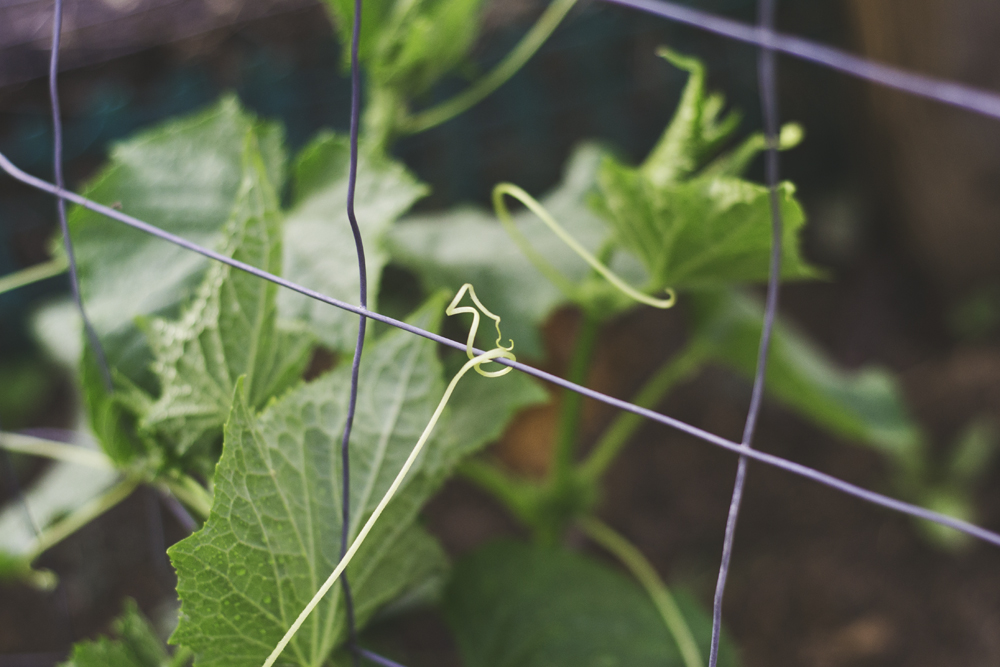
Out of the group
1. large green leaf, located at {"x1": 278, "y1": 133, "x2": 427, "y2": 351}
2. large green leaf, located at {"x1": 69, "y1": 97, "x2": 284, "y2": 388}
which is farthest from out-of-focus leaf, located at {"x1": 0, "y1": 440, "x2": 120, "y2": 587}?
large green leaf, located at {"x1": 278, "y1": 133, "x2": 427, "y2": 351}

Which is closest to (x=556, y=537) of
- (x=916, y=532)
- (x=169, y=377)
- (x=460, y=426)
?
(x=460, y=426)

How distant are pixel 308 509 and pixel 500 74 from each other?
46.6 inches

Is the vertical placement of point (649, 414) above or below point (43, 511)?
above

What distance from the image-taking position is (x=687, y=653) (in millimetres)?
707

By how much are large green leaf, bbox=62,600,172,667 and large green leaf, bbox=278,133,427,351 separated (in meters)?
0.25

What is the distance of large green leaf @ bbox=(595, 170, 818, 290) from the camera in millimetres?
545

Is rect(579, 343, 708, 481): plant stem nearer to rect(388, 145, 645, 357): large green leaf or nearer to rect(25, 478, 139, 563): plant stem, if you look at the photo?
rect(388, 145, 645, 357): large green leaf

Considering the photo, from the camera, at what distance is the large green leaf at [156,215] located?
67cm

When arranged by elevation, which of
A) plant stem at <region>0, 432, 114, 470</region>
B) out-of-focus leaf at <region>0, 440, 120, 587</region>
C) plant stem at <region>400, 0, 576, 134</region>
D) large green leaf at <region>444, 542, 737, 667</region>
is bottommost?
large green leaf at <region>444, 542, 737, 667</region>

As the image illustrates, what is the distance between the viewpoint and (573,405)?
80 cm

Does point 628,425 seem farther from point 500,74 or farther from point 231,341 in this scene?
point 500,74

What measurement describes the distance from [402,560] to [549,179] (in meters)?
1.48

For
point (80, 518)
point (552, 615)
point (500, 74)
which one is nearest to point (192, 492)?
point (80, 518)

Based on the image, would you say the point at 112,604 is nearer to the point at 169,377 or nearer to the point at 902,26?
the point at 169,377
